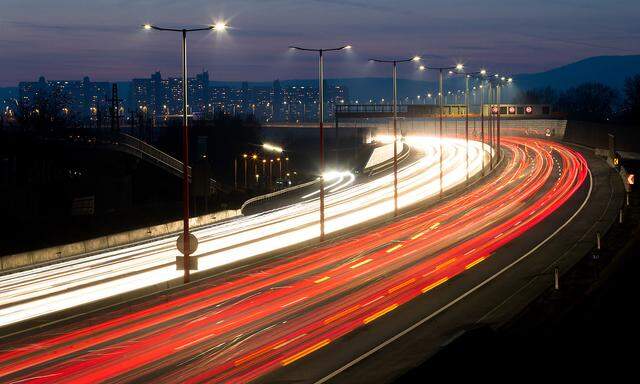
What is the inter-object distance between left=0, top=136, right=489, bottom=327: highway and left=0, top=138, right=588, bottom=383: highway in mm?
2203

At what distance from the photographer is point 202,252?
46.3 metres

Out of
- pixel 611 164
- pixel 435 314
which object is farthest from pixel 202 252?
pixel 611 164

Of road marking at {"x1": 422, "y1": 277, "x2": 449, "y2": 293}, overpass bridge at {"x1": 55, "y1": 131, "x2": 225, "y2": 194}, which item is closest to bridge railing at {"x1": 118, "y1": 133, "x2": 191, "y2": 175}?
overpass bridge at {"x1": 55, "y1": 131, "x2": 225, "y2": 194}

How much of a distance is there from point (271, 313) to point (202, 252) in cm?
1625

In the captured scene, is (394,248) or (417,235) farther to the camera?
(417,235)

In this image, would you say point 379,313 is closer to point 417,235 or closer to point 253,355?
point 253,355

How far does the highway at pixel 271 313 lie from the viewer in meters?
23.7

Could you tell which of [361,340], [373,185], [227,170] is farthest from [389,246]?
[227,170]

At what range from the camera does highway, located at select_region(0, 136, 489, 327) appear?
34.0 m

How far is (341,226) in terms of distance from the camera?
5800cm

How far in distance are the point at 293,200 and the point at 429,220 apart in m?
17.8

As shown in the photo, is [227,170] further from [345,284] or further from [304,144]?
[345,284]

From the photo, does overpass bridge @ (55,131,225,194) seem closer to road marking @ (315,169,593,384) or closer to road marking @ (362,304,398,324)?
road marking @ (315,169,593,384)

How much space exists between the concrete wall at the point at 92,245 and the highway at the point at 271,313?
6963 mm
